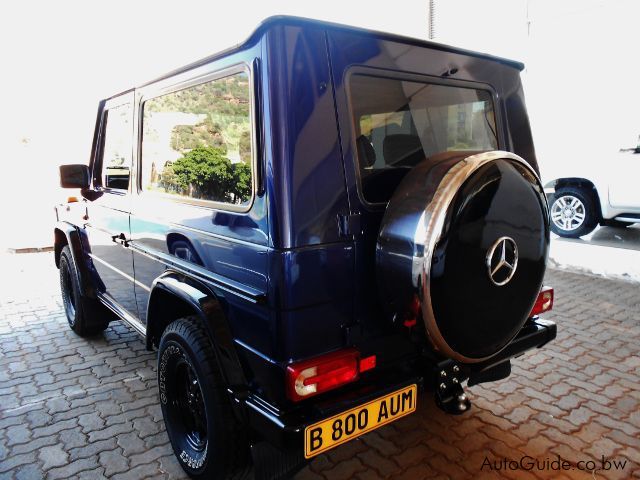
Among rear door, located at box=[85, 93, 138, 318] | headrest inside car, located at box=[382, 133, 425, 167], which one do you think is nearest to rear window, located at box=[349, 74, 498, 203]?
headrest inside car, located at box=[382, 133, 425, 167]

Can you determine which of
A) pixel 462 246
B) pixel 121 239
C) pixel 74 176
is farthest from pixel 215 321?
pixel 74 176

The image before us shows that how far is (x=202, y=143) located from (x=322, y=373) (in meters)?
1.20

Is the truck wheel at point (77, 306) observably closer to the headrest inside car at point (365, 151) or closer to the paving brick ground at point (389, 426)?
the paving brick ground at point (389, 426)

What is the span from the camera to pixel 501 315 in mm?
2023

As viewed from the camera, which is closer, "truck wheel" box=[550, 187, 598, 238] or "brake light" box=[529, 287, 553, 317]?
"brake light" box=[529, 287, 553, 317]

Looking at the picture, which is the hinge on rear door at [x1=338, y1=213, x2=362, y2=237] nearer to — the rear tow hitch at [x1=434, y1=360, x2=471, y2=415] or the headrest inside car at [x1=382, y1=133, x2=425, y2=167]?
the headrest inside car at [x1=382, y1=133, x2=425, y2=167]

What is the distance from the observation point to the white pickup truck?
23.3 ft

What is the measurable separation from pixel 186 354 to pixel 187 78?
1.27m

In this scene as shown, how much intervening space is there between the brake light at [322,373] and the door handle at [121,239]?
1.69 metres

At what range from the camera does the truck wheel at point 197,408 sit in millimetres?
2051

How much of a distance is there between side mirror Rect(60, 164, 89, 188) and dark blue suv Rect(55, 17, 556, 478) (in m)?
1.33

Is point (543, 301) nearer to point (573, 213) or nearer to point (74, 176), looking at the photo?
point (74, 176)

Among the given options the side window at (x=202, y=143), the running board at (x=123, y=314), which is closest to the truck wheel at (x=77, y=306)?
the running board at (x=123, y=314)

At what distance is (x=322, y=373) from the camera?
5.92ft
